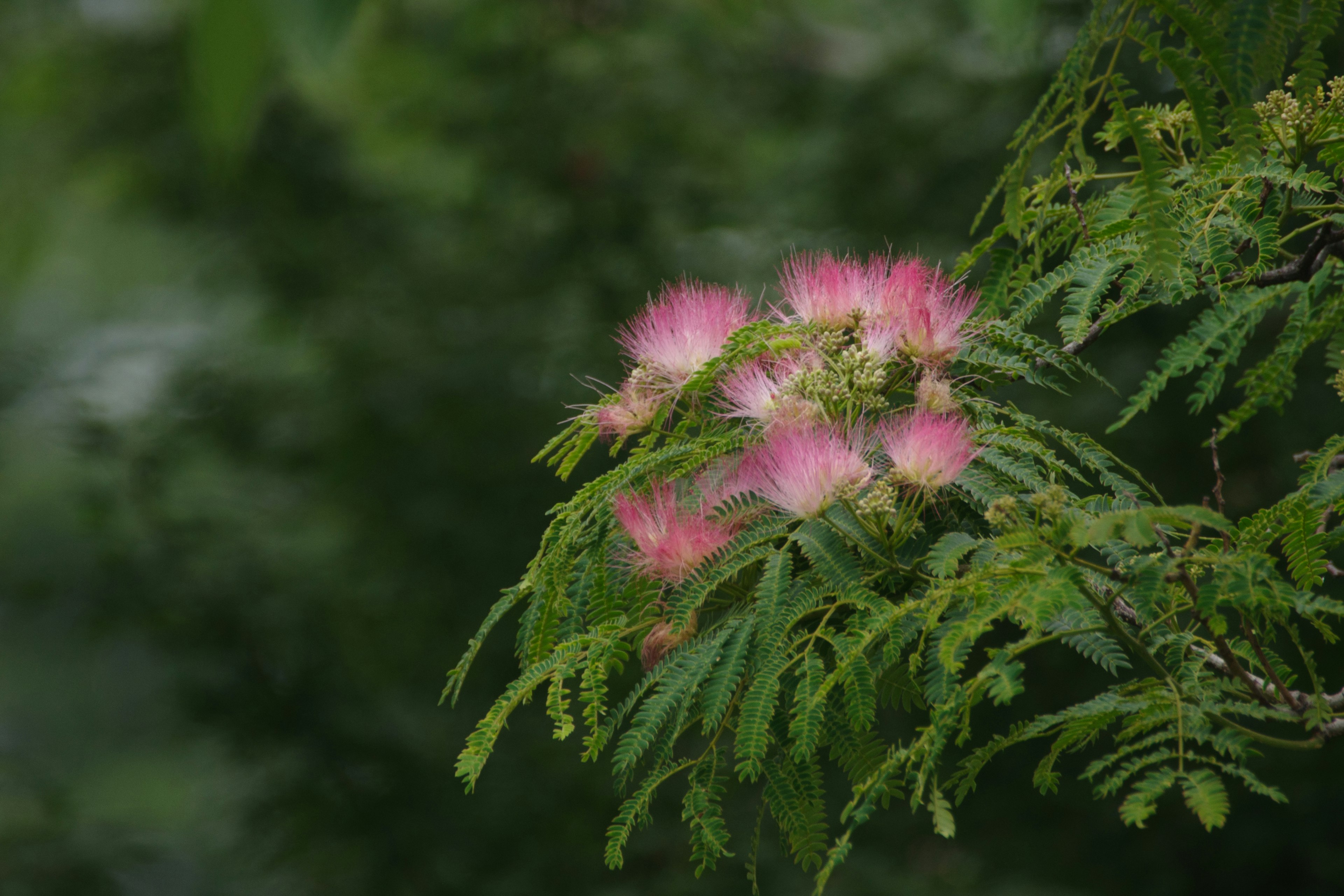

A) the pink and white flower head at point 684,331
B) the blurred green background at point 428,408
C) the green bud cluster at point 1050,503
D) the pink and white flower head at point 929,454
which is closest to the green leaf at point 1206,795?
the green bud cluster at point 1050,503

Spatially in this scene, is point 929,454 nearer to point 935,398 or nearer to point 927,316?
point 935,398

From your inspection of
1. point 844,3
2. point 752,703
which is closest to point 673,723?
point 752,703

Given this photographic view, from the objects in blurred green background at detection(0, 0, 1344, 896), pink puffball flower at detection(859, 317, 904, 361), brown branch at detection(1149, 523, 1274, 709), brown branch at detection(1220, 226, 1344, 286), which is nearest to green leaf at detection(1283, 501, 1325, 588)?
brown branch at detection(1149, 523, 1274, 709)

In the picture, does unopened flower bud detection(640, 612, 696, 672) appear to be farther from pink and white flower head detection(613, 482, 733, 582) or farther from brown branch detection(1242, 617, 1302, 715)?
brown branch detection(1242, 617, 1302, 715)

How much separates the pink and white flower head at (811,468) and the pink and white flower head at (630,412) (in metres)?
0.30

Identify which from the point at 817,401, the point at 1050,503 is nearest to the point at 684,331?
the point at 817,401

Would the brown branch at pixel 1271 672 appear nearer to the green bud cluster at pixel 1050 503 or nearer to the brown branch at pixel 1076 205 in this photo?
the green bud cluster at pixel 1050 503

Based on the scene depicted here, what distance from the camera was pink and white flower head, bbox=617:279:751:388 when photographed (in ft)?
5.82

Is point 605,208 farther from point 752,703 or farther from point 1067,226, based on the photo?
point 752,703

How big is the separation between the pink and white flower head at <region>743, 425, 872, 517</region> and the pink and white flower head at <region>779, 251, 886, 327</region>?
0.74 feet

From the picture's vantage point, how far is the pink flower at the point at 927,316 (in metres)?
1.62

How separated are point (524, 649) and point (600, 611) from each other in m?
0.16

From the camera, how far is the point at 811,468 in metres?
1.45

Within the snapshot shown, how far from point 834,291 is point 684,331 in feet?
0.84
